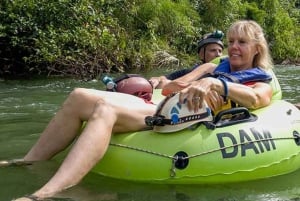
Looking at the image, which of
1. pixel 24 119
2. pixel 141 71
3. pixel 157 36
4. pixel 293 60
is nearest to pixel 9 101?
pixel 24 119

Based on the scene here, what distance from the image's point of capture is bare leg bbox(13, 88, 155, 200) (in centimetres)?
269

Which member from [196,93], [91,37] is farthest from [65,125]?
[91,37]

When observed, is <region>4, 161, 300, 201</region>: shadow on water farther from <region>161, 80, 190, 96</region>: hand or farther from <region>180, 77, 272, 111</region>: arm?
<region>161, 80, 190, 96</region>: hand

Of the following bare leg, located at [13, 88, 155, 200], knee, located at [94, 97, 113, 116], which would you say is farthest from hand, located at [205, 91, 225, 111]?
knee, located at [94, 97, 113, 116]

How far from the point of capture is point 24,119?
17.3 feet

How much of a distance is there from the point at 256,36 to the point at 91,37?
6822 millimetres

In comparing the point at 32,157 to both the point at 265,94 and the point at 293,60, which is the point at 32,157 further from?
the point at 293,60

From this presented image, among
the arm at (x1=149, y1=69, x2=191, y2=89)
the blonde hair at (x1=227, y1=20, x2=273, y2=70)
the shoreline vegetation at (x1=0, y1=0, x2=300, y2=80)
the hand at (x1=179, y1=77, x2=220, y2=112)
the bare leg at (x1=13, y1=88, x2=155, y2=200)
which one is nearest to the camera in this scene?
the bare leg at (x1=13, y1=88, x2=155, y2=200)

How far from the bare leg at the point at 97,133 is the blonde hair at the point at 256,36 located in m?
0.68

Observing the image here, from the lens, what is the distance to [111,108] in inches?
117

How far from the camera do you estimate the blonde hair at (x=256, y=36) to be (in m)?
3.28

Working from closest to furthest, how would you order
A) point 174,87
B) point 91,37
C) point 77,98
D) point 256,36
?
point 77,98
point 256,36
point 174,87
point 91,37

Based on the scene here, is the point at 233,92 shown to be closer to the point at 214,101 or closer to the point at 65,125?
the point at 214,101

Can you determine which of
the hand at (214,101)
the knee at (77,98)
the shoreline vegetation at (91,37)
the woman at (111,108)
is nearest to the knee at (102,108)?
the woman at (111,108)
